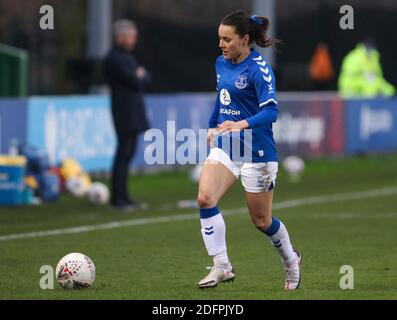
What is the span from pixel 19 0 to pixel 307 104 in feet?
21.0

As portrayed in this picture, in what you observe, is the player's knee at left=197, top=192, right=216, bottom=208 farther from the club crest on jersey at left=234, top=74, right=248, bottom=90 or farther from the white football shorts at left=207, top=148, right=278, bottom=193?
the club crest on jersey at left=234, top=74, right=248, bottom=90

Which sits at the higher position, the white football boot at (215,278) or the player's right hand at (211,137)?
the player's right hand at (211,137)

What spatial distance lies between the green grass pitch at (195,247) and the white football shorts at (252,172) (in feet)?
2.47

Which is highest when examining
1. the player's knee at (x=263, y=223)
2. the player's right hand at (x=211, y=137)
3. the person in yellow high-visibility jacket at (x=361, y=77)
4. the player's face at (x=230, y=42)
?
the person in yellow high-visibility jacket at (x=361, y=77)

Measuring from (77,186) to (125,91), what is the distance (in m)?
2.11

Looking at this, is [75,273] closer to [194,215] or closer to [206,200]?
[206,200]

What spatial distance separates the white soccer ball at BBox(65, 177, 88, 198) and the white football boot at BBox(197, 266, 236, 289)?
8.70 meters

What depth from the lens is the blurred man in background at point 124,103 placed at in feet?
54.5

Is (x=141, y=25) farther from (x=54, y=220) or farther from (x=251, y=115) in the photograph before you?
(x=251, y=115)

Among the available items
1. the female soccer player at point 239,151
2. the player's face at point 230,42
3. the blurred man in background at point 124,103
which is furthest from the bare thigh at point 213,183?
the blurred man in background at point 124,103

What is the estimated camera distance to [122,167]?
16875 mm

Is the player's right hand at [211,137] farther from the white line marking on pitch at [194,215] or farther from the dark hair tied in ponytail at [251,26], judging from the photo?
the white line marking on pitch at [194,215]
